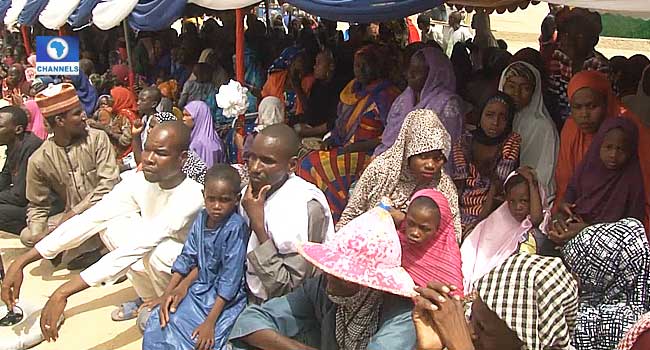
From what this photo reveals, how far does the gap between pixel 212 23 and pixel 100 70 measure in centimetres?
223

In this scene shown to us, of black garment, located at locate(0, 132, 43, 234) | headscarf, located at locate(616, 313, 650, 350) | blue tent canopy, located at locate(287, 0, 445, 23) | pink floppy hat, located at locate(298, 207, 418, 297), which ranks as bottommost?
black garment, located at locate(0, 132, 43, 234)

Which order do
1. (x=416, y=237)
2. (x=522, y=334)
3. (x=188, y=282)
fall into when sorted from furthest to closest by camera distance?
(x=188, y=282)
(x=416, y=237)
(x=522, y=334)

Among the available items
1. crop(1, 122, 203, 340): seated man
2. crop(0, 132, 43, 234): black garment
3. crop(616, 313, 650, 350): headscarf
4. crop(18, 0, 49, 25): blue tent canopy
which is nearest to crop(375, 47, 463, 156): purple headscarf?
crop(1, 122, 203, 340): seated man

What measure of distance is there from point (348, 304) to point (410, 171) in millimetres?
1223

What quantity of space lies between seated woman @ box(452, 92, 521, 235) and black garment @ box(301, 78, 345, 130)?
2.19 m

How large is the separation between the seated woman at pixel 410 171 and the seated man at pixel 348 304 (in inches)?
32.1

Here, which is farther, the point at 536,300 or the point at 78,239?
the point at 78,239

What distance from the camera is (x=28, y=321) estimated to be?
11.6ft

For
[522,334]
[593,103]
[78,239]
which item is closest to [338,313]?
[522,334]

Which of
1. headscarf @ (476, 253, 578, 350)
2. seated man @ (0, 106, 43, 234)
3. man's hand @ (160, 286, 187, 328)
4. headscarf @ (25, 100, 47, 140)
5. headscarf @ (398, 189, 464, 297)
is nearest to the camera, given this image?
headscarf @ (476, 253, 578, 350)

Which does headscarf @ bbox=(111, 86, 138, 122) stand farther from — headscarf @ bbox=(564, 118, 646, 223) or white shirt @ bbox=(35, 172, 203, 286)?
headscarf @ bbox=(564, 118, 646, 223)

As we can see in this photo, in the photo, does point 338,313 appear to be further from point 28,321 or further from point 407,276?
point 28,321

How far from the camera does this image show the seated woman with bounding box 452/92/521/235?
11.8 ft

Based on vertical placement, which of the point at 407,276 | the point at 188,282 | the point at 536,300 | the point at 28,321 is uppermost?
the point at 536,300
